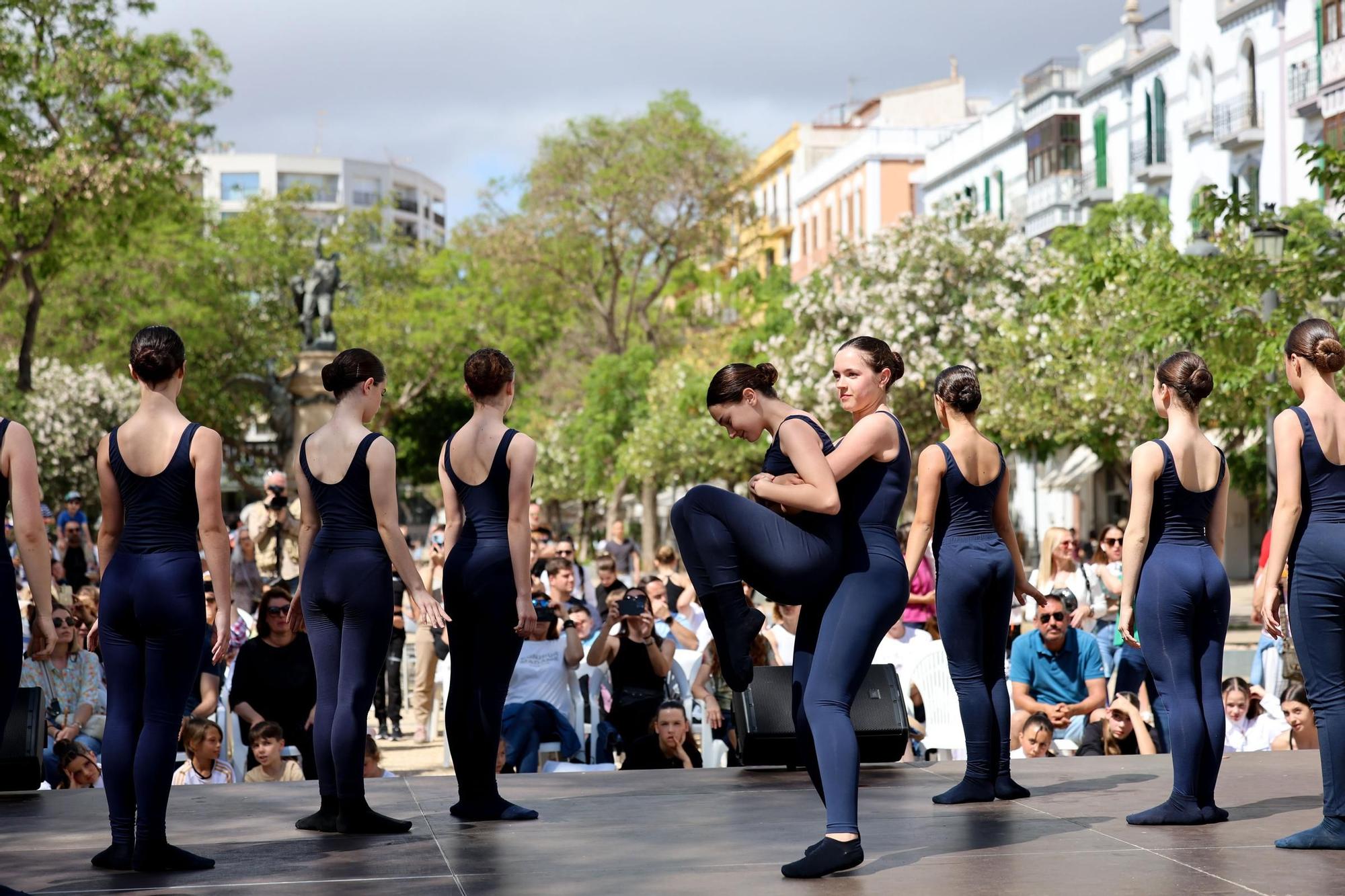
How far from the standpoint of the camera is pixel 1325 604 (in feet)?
22.0

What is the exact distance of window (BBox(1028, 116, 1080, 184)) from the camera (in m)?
48.0

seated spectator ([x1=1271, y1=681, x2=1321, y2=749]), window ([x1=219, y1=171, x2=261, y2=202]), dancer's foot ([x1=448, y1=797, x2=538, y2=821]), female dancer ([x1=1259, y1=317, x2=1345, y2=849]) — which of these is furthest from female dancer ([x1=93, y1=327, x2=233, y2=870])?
window ([x1=219, y1=171, x2=261, y2=202])

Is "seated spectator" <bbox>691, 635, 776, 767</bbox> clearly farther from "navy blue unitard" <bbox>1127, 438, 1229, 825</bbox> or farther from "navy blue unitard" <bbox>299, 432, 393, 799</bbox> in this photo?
"navy blue unitard" <bbox>299, 432, 393, 799</bbox>

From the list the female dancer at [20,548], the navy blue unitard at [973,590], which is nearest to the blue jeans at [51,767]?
the female dancer at [20,548]

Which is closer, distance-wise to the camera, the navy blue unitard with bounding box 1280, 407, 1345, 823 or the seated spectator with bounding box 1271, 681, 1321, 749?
the navy blue unitard with bounding box 1280, 407, 1345, 823

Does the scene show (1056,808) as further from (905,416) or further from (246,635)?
(905,416)

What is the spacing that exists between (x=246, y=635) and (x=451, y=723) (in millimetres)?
6507

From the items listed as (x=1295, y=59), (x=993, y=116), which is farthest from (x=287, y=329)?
(x=1295, y=59)

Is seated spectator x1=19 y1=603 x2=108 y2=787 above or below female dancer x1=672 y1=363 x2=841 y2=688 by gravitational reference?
below

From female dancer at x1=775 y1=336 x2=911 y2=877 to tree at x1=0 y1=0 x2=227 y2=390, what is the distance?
72.0ft

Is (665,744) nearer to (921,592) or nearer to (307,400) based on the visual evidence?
(921,592)

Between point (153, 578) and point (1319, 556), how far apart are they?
4.23 metres

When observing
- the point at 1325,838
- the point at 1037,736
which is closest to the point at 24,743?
the point at 1037,736

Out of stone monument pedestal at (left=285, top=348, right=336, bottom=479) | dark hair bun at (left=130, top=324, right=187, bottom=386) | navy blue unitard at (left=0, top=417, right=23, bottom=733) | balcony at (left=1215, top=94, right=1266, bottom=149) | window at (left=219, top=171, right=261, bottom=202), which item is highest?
window at (left=219, top=171, right=261, bottom=202)
